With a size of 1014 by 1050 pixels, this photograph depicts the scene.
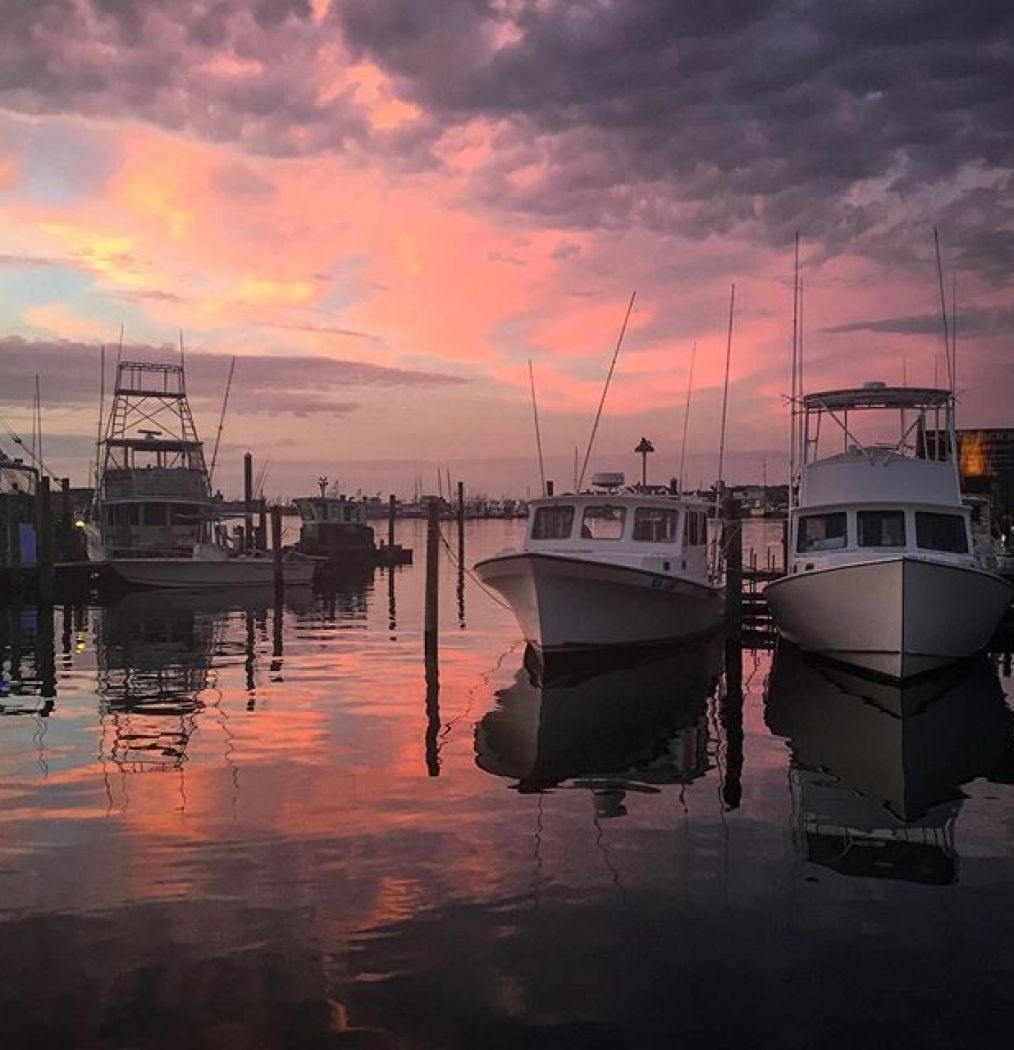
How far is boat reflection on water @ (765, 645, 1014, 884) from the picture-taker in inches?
393

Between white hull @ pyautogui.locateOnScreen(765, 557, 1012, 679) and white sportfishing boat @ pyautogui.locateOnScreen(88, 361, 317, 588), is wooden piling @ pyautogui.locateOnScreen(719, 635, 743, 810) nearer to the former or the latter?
white hull @ pyautogui.locateOnScreen(765, 557, 1012, 679)

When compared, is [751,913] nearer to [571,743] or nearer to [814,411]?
[571,743]

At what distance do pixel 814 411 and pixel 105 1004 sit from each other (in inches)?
857

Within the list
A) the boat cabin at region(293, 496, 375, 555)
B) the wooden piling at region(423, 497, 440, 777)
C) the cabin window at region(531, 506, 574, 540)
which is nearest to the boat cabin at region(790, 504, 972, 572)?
the cabin window at region(531, 506, 574, 540)

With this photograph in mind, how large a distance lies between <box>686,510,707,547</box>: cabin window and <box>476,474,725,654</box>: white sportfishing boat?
0.07 ft

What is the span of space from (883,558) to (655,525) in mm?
5822

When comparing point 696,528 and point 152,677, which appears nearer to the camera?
point 152,677

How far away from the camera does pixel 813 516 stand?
74.0ft

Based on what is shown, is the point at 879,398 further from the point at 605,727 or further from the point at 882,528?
the point at 605,727

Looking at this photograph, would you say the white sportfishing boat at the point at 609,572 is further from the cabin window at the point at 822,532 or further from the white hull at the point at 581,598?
the cabin window at the point at 822,532

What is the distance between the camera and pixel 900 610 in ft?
59.8

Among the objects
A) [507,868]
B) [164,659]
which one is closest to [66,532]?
[164,659]

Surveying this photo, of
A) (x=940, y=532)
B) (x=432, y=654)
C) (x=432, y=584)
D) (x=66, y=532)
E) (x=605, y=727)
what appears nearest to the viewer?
(x=605, y=727)

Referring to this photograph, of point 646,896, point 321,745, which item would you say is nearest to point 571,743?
point 321,745
